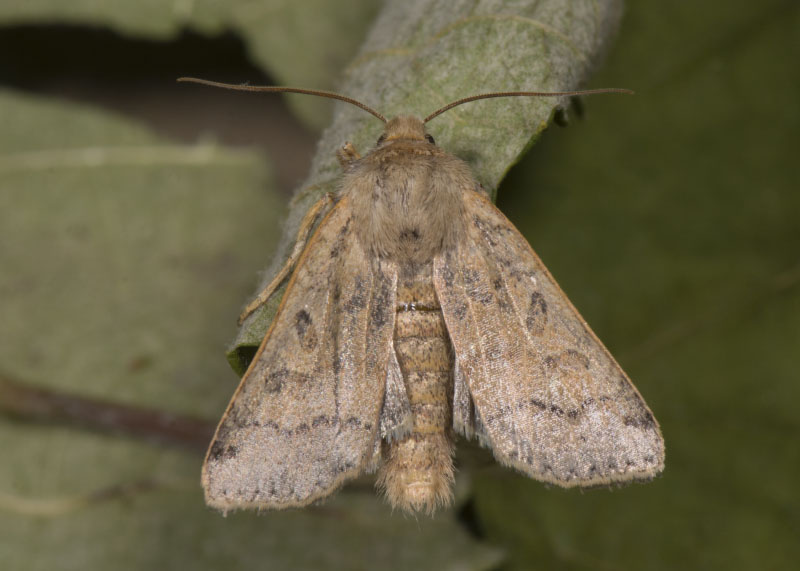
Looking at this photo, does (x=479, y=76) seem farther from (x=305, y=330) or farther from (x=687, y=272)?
(x=687, y=272)

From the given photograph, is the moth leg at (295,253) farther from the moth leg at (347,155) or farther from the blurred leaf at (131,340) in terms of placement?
the blurred leaf at (131,340)

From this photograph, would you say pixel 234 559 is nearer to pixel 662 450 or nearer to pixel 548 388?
pixel 548 388

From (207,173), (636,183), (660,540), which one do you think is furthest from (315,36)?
(660,540)

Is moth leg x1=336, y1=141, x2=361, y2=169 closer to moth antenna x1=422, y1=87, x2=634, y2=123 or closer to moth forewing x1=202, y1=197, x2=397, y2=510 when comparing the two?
moth forewing x1=202, y1=197, x2=397, y2=510

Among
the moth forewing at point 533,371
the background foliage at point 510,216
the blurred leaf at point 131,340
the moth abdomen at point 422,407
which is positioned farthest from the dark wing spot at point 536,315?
the blurred leaf at point 131,340

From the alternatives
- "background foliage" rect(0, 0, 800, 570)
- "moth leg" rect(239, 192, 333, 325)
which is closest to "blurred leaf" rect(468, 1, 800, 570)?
"background foliage" rect(0, 0, 800, 570)
